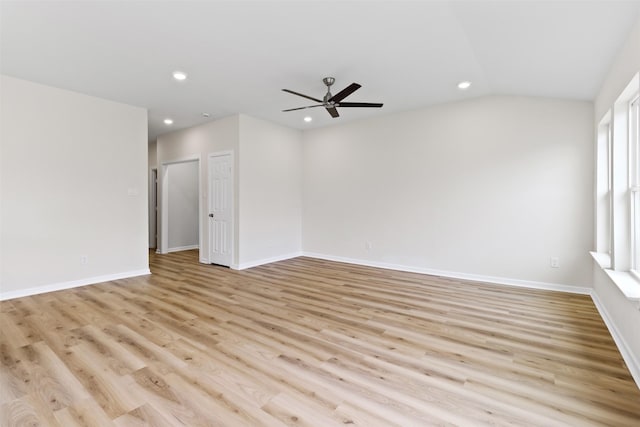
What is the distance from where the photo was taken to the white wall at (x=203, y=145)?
5.35 metres

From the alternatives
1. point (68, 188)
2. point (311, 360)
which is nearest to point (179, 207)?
point (68, 188)

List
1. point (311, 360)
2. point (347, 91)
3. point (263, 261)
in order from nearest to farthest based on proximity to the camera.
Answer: point (311, 360) → point (347, 91) → point (263, 261)

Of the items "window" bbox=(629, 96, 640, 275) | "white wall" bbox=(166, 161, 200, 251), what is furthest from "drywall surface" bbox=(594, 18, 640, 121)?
"white wall" bbox=(166, 161, 200, 251)

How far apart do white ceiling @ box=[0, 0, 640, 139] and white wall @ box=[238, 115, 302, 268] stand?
1.31 meters

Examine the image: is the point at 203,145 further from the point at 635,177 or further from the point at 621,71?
the point at 635,177

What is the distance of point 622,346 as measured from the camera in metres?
2.36

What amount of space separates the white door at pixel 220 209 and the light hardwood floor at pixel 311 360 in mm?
1632

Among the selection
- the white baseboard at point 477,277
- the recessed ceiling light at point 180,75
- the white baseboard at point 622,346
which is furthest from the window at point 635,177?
the recessed ceiling light at point 180,75

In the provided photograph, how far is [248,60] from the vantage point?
3273 mm

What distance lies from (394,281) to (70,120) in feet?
16.8

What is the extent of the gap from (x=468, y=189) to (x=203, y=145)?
4.80 meters

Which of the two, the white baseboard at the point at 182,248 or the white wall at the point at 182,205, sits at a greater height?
the white wall at the point at 182,205

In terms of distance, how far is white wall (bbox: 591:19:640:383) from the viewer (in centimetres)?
209

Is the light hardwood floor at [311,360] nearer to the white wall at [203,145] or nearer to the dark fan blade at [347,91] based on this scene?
the white wall at [203,145]
